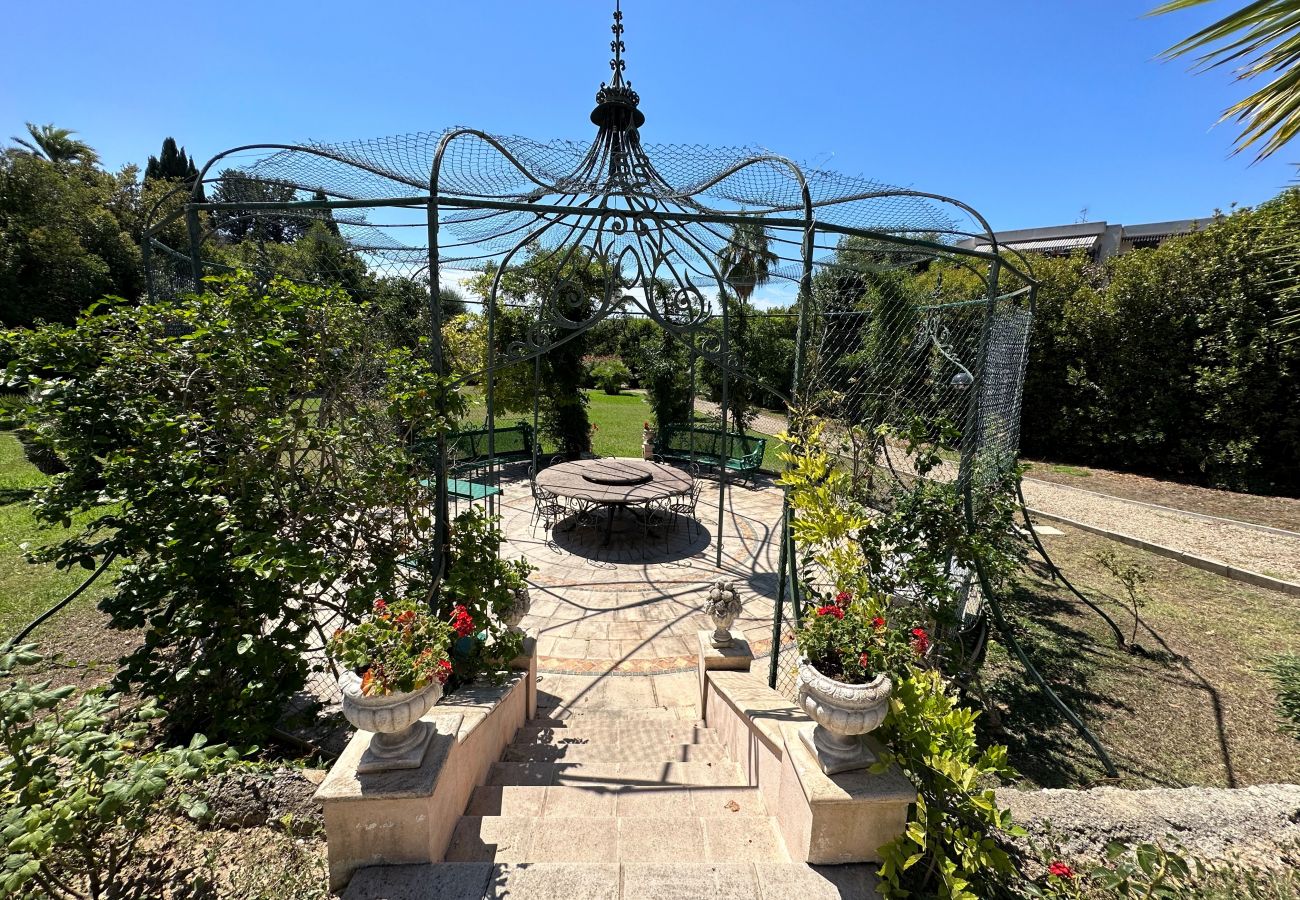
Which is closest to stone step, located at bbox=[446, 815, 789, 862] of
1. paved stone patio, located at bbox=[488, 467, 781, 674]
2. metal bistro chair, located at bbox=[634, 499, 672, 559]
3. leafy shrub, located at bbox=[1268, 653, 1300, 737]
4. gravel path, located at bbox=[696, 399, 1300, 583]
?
paved stone patio, located at bbox=[488, 467, 781, 674]

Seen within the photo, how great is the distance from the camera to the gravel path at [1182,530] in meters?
7.22

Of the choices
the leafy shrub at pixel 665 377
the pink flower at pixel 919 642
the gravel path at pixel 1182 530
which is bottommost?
the gravel path at pixel 1182 530

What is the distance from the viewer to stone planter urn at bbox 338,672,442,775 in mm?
2061

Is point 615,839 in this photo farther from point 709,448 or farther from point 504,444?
point 504,444

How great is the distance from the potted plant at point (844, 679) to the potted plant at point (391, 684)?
1.66 meters

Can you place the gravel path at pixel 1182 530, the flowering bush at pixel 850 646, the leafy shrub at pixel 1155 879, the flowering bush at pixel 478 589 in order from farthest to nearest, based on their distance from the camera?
the gravel path at pixel 1182 530 → the flowering bush at pixel 478 589 → the flowering bush at pixel 850 646 → the leafy shrub at pixel 1155 879

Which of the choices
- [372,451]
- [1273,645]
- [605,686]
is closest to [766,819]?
[605,686]

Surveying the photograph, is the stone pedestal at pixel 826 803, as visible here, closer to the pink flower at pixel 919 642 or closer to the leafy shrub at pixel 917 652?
the leafy shrub at pixel 917 652

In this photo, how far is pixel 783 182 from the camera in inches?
169

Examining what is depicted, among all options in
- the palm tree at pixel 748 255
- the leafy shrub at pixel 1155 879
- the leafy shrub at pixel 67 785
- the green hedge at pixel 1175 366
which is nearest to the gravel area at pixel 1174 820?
the leafy shrub at pixel 1155 879

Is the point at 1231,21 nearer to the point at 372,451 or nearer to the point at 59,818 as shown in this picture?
the point at 372,451

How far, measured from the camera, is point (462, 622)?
2848 millimetres

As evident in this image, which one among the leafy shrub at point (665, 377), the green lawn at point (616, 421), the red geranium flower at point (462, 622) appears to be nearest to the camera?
the red geranium flower at point (462, 622)

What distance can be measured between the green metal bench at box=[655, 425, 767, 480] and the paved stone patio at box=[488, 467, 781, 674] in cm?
107
